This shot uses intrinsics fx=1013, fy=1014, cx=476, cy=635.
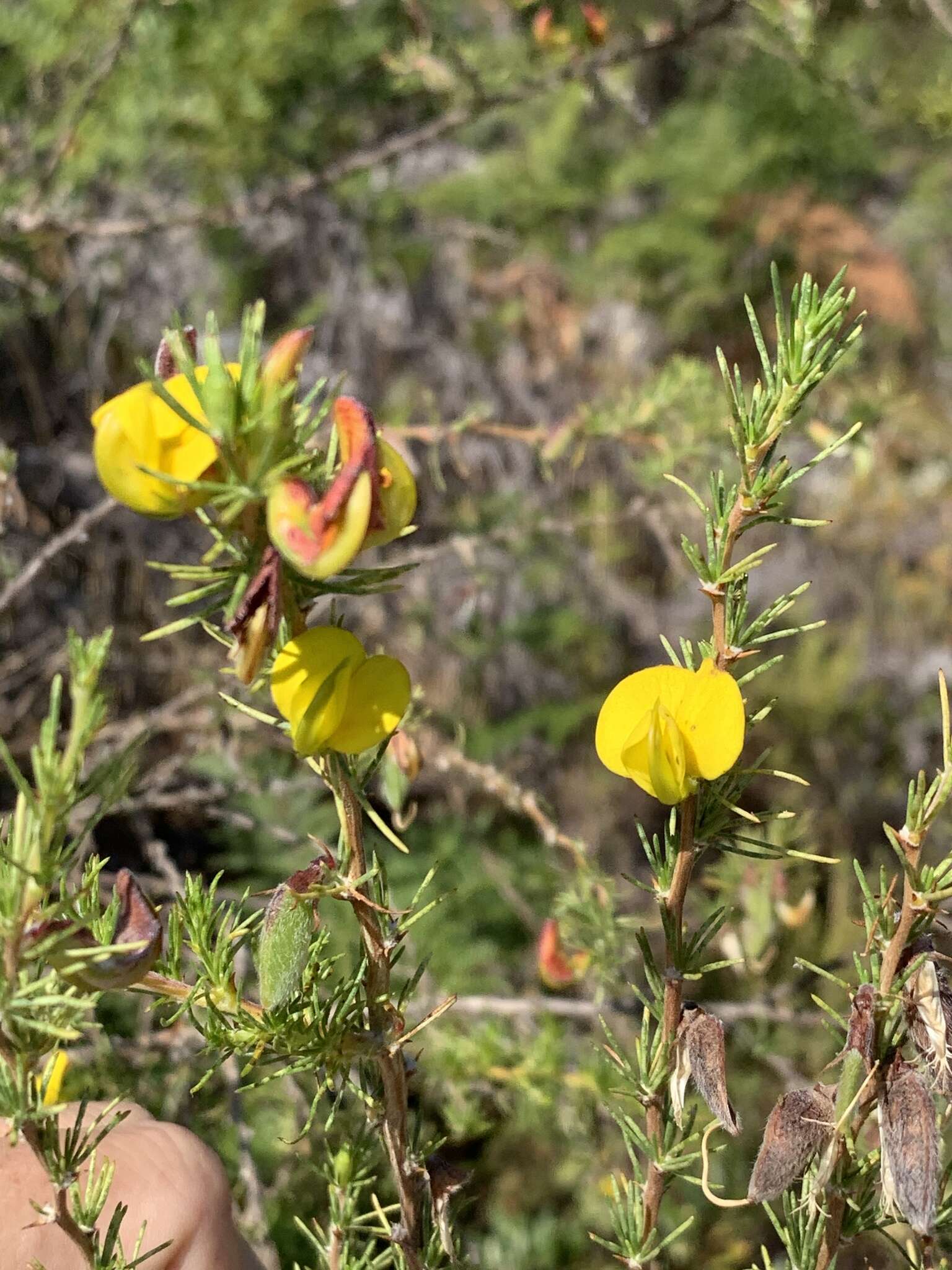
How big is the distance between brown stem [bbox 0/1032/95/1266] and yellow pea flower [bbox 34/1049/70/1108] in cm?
1

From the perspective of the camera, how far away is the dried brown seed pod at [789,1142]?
48 centimetres

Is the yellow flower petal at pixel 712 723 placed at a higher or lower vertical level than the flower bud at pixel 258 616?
lower

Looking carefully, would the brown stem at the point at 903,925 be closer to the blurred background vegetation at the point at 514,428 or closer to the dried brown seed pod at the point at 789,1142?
the dried brown seed pod at the point at 789,1142

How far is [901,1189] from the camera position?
1.51 feet

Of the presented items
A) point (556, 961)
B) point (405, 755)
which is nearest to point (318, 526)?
point (405, 755)

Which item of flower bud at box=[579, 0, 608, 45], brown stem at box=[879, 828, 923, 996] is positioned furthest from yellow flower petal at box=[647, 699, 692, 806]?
flower bud at box=[579, 0, 608, 45]

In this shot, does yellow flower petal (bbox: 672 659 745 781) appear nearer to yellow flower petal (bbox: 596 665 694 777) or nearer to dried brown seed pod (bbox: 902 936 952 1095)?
yellow flower petal (bbox: 596 665 694 777)

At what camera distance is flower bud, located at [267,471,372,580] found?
1.24 feet

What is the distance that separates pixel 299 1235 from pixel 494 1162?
571 mm

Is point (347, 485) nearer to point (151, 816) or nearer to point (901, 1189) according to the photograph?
point (901, 1189)

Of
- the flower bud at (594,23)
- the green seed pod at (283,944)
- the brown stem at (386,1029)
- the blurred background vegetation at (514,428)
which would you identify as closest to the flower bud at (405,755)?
the blurred background vegetation at (514,428)

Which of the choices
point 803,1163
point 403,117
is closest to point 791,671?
point 403,117

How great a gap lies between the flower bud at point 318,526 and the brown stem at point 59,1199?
244mm

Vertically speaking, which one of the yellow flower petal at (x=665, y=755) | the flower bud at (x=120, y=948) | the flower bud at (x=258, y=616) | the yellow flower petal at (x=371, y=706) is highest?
the flower bud at (x=258, y=616)
